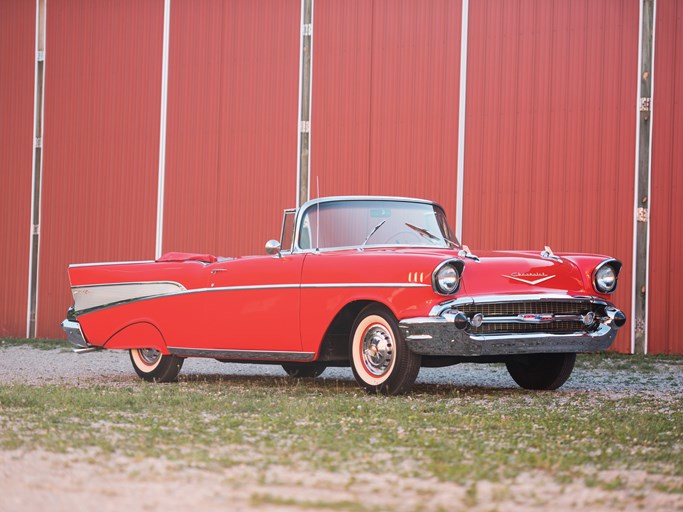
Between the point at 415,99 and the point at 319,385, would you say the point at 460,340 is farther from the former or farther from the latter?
the point at 415,99

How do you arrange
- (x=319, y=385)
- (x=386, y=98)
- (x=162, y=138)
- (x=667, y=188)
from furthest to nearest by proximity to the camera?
(x=162, y=138) → (x=386, y=98) → (x=667, y=188) → (x=319, y=385)

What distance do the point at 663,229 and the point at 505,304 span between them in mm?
6439

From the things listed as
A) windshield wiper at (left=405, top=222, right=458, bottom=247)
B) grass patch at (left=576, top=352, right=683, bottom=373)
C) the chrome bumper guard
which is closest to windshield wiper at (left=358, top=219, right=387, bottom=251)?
windshield wiper at (left=405, top=222, right=458, bottom=247)

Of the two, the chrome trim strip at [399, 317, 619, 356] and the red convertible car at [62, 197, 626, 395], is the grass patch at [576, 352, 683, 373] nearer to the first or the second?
the red convertible car at [62, 197, 626, 395]

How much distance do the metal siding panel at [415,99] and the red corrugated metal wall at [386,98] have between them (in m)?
0.01

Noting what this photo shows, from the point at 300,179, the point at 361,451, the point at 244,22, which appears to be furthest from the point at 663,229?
the point at 361,451

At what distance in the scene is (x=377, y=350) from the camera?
7.48m

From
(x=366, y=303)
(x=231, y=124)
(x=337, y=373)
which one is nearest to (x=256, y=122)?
(x=231, y=124)

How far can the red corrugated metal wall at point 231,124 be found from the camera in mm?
14977

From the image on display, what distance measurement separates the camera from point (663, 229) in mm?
13117

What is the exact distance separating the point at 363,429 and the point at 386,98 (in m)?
9.40

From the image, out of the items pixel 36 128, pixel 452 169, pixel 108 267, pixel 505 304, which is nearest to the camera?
pixel 505 304

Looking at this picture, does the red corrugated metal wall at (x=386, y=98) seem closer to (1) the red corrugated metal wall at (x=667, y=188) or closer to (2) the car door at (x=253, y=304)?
(1) the red corrugated metal wall at (x=667, y=188)

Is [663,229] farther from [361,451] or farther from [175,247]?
[361,451]
